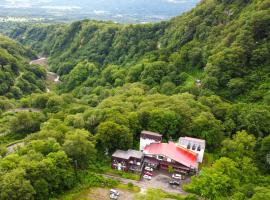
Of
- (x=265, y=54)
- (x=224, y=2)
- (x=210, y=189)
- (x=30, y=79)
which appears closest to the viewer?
(x=210, y=189)

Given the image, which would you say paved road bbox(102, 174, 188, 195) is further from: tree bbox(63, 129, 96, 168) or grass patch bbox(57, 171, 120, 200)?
tree bbox(63, 129, 96, 168)

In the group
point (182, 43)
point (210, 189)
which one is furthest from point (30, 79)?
point (210, 189)

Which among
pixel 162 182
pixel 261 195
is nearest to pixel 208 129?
pixel 162 182

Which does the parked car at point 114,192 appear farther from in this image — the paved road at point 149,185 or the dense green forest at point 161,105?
the paved road at point 149,185

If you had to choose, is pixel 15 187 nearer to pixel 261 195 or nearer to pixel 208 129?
pixel 261 195

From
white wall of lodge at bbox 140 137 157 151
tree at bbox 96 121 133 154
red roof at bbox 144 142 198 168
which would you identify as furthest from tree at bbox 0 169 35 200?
white wall of lodge at bbox 140 137 157 151

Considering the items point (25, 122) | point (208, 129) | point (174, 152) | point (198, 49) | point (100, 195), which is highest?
point (198, 49)

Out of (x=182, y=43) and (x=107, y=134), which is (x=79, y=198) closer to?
(x=107, y=134)
